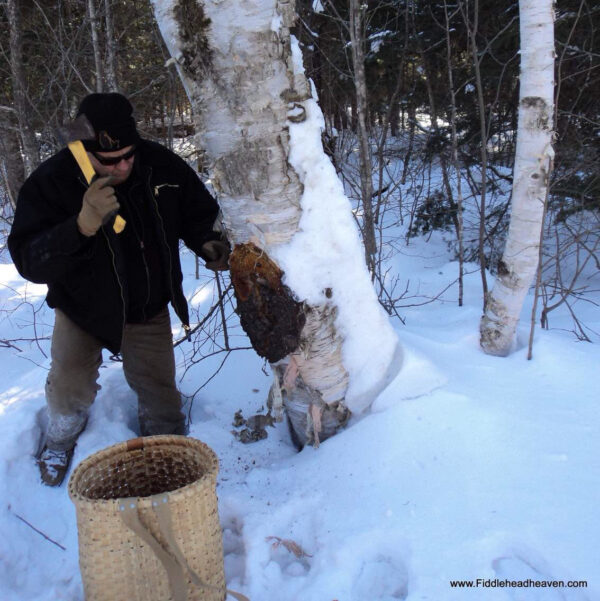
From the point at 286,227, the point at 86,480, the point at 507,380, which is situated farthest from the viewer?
the point at 507,380

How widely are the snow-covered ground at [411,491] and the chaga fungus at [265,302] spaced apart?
550 millimetres

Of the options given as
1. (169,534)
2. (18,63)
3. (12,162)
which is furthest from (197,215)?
(12,162)

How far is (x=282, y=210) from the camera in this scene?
6.36 feet

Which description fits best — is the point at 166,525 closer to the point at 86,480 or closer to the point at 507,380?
the point at 86,480

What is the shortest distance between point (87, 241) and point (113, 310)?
39 centimetres

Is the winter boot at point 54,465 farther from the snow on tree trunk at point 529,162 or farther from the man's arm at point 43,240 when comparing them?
the snow on tree trunk at point 529,162

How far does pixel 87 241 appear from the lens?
2.05m

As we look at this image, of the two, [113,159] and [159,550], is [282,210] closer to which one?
[113,159]

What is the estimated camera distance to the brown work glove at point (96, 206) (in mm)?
1896

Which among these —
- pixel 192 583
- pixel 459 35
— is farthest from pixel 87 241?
pixel 459 35

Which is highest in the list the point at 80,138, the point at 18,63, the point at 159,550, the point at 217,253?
the point at 18,63

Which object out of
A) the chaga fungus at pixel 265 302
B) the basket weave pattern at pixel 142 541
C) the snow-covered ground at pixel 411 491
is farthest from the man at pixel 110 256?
the basket weave pattern at pixel 142 541

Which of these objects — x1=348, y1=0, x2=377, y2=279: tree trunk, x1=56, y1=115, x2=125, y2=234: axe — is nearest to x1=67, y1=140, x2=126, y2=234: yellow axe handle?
x1=56, y1=115, x2=125, y2=234: axe

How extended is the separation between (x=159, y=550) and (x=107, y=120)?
5.49 ft
